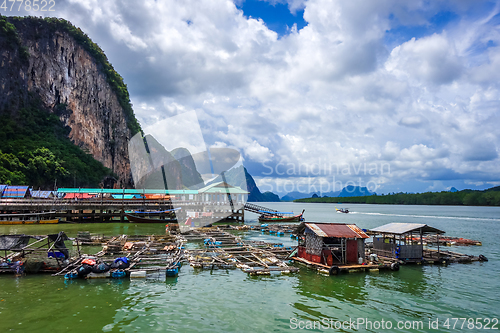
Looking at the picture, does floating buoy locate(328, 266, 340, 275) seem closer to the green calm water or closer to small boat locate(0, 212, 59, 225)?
the green calm water

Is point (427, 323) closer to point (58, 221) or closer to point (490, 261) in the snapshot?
point (490, 261)

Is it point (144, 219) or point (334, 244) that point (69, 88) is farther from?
point (334, 244)

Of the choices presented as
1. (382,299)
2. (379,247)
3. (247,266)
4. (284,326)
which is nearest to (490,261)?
(379,247)

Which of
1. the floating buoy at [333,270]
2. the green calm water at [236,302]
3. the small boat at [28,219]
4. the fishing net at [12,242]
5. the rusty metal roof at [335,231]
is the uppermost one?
the rusty metal roof at [335,231]

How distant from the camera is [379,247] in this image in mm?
23500

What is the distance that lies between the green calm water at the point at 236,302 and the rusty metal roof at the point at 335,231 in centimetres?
248

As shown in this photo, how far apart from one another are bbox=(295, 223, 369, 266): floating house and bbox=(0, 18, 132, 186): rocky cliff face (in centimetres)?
8502

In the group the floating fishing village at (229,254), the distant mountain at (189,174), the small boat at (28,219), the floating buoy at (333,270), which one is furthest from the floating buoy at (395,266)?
the distant mountain at (189,174)

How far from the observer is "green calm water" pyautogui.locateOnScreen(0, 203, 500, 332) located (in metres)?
11.2

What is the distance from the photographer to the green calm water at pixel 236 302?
1124cm

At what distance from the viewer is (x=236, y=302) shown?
1362 cm

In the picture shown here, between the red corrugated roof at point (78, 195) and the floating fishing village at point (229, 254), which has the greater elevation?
the red corrugated roof at point (78, 195)

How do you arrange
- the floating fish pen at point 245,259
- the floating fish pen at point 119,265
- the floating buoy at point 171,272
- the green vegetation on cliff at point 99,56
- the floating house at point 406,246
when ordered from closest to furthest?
the floating fish pen at point 119,265, the floating buoy at point 171,272, the floating fish pen at point 245,259, the floating house at point 406,246, the green vegetation on cliff at point 99,56

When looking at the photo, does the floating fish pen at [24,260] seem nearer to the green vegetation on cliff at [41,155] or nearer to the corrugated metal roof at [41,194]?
the corrugated metal roof at [41,194]
